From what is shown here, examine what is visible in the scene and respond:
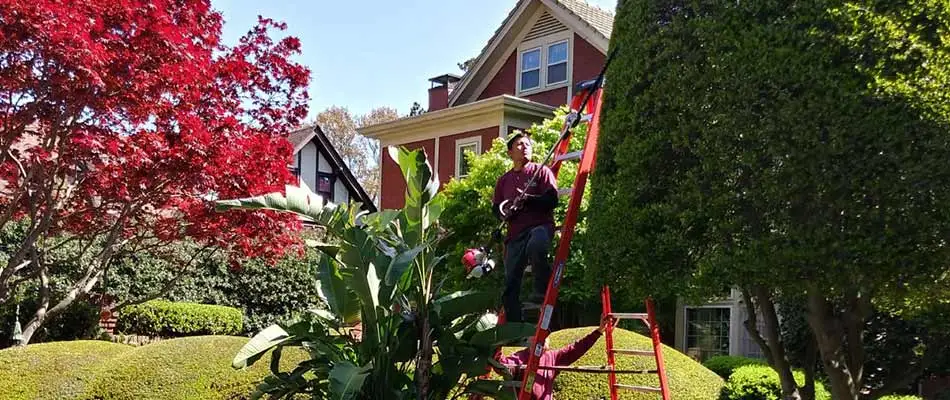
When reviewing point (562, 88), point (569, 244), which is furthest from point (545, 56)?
point (569, 244)

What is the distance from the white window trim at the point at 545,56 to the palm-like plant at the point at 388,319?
1499cm

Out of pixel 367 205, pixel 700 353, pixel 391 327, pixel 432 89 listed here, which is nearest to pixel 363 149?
pixel 367 205

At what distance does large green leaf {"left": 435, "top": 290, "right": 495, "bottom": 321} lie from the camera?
593 cm

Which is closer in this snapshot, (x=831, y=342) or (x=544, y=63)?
(x=831, y=342)

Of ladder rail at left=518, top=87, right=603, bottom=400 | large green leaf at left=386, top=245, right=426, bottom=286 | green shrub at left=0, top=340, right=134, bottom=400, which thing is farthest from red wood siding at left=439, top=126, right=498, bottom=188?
large green leaf at left=386, top=245, right=426, bottom=286

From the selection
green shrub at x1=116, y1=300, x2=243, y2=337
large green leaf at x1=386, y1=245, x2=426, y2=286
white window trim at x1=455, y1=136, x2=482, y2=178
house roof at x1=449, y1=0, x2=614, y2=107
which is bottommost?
green shrub at x1=116, y1=300, x2=243, y2=337

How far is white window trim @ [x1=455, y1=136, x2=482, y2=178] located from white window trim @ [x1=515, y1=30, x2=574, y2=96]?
1666mm

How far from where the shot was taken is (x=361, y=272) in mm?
5719

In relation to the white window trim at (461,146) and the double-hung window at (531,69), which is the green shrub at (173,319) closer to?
the white window trim at (461,146)

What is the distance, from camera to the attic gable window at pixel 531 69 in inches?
853

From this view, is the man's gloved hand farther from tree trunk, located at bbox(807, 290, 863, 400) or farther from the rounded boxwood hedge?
tree trunk, located at bbox(807, 290, 863, 400)

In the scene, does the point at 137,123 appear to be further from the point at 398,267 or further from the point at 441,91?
the point at 441,91

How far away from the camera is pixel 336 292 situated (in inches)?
241

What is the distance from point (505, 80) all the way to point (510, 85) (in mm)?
268
